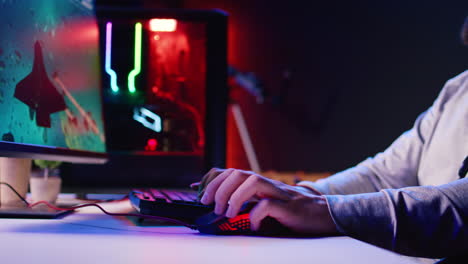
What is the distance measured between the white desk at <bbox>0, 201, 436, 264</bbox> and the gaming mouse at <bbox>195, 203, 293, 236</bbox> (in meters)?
0.02

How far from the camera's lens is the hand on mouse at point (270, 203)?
59 cm

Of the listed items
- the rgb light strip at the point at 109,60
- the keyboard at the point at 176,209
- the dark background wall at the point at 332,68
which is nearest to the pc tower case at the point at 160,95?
the rgb light strip at the point at 109,60

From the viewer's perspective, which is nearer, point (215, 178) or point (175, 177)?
point (215, 178)

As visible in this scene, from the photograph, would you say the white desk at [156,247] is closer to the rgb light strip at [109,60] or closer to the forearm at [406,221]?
the forearm at [406,221]

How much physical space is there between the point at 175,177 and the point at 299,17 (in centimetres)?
260

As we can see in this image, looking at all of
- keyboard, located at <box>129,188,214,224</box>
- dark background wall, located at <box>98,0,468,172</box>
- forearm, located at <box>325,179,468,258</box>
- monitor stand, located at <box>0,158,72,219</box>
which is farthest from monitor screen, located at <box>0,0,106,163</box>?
dark background wall, located at <box>98,0,468,172</box>

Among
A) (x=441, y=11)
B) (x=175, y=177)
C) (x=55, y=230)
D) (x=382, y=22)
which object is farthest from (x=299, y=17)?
(x=55, y=230)

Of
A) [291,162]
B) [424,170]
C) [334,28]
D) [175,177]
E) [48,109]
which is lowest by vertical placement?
[291,162]

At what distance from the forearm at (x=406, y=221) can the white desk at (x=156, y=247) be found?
4 cm

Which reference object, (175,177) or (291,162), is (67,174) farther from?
(291,162)

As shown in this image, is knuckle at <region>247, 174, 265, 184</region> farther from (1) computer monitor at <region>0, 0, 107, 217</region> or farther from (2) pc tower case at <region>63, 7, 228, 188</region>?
(2) pc tower case at <region>63, 7, 228, 188</region>

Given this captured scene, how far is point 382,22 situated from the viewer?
3.72m

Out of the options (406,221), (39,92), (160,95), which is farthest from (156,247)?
(160,95)

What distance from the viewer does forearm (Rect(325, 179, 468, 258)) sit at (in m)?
0.60
